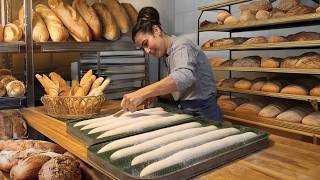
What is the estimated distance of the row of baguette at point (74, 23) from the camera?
2193 mm

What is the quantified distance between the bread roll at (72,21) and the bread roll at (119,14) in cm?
36

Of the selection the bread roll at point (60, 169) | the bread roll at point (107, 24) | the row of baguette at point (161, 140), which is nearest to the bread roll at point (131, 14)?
the bread roll at point (107, 24)

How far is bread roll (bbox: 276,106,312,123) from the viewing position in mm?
2053

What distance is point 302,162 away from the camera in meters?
0.99

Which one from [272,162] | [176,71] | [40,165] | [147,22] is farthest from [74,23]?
[272,162]

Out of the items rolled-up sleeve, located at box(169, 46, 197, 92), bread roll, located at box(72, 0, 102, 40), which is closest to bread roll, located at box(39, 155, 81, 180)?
rolled-up sleeve, located at box(169, 46, 197, 92)

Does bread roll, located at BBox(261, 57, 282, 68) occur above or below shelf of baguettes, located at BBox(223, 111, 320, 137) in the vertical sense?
above

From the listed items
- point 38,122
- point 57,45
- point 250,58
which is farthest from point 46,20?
point 250,58

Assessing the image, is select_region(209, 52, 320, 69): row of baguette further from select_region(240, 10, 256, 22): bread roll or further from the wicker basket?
the wicker basket

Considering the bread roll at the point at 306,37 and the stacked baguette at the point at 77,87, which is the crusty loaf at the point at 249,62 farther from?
the stacked baguette at the point at 77,87

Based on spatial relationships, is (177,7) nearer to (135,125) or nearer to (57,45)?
(57,45)

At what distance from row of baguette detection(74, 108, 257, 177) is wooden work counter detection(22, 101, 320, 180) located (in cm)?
7

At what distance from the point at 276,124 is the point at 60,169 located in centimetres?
159

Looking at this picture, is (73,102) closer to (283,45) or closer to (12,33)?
(12,33)
